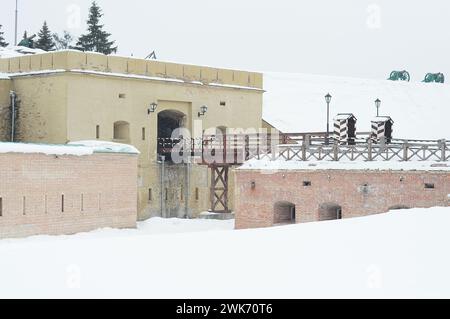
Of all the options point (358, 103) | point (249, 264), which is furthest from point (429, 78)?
point (249, 264)

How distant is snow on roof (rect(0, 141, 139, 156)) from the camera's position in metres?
20.6

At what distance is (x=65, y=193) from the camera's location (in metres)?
22.5

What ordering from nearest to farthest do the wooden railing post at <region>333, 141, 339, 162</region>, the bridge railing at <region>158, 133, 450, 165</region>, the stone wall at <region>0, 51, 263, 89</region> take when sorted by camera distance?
the bridge railing at <region>158, 133, 450, 165</region>
the wooden railing post at <region>333, 141, 339, 162</region>
the stone wall at <region>0, 51, 263, 89</region>

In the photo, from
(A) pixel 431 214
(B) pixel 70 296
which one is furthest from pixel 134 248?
(A) pixel 431 214

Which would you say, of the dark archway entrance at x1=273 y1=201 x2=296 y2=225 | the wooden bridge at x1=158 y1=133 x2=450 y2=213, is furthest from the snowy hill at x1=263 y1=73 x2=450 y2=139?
the dark archway entrance at x1=273 y1=201 x2=296 y2=225

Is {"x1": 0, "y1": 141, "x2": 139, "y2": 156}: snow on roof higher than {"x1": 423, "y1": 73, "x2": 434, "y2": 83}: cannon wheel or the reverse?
the reverse

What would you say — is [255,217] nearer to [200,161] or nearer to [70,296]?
[200,161]

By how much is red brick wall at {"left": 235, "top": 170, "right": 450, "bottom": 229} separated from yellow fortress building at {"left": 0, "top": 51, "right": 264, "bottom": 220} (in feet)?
19.0

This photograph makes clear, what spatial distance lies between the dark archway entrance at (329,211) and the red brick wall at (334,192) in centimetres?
6

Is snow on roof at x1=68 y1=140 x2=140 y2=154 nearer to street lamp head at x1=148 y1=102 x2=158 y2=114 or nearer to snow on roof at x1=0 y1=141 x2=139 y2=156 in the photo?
snow on roof at x1=0 y1=141 x2=139 y2=156

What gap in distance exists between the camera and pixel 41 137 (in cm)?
2734

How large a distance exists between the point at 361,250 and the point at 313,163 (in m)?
13.4

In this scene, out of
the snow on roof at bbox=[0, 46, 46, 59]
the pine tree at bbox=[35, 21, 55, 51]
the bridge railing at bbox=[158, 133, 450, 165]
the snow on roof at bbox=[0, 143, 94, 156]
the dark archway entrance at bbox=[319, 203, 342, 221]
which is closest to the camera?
the snow on roof at bbox=[0, 143, 94, 156]

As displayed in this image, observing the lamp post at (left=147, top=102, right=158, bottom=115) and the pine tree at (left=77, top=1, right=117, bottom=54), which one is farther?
the pine tree at (left=77, top=1, right=117, bottom=54)
